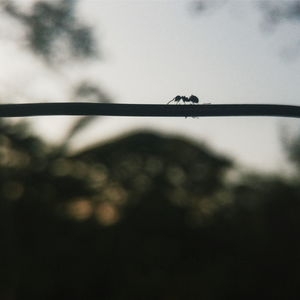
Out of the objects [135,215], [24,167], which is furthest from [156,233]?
[24,167]

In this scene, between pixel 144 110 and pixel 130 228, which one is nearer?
pixel 144 110

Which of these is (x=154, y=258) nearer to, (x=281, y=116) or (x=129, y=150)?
(x=129, y=150)

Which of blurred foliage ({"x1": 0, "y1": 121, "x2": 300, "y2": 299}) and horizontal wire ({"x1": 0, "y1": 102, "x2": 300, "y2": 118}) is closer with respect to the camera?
horizontal wire ({"x1": 0, "y1": 102, "x2": 300, "y2": 118})

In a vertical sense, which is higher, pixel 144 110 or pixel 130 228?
pixel 130 228

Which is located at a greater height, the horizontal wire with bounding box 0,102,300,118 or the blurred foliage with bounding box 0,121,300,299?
the blurred foliage with bounding box 0,121,300,299
